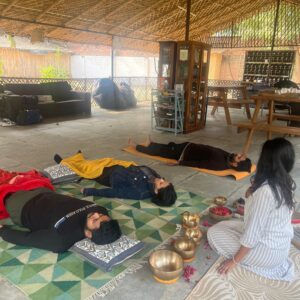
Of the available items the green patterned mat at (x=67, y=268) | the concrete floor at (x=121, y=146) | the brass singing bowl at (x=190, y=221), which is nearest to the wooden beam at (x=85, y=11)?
the concrete floor at (x=121, y=146)

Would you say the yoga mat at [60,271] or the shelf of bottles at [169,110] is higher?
the shelf of bottles at [169,110]

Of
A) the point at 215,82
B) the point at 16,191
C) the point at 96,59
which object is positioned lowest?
the point at 16,191

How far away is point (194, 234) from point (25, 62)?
10.9m

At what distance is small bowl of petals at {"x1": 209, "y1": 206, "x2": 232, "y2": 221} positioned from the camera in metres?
2.39

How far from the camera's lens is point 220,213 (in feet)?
7.95

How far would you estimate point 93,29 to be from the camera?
8.42 metres

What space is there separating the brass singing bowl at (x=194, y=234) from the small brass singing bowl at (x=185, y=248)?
0.05 meters

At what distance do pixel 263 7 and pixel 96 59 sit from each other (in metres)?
7.32

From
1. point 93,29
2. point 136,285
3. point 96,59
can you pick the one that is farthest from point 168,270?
point 96,59

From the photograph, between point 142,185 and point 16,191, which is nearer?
point 16,191

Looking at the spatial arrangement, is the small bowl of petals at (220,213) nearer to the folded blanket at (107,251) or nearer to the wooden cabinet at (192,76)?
the folded blanket at (107,251)

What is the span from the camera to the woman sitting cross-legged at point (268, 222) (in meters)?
1.48

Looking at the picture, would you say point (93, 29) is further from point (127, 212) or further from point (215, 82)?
point (127, 212)

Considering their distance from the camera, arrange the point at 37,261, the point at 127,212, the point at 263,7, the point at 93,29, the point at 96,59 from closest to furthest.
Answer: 1. the point at 37,261
2. the point at 127,212
3. the point at 93,29
4. the point at 263,7
5. the point at 96,59
